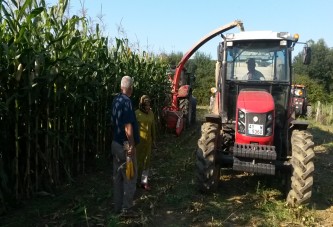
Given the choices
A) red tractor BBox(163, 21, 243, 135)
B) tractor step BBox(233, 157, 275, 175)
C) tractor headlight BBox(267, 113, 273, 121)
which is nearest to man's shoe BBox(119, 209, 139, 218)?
tractor step BBox(233, 157, 275, 175)

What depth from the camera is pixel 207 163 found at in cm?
509

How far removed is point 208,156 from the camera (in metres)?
5.11

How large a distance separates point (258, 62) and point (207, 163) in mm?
1906

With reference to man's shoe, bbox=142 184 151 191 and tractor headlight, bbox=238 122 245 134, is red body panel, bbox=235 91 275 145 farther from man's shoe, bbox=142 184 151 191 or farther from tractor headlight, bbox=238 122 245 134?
man's shoe, bbox=142 184 151 191

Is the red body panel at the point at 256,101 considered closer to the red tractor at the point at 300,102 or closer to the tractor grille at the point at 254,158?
the tractor grille at the point at 254,158

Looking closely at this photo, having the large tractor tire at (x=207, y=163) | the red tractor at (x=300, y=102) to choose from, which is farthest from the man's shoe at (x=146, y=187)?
the red tractor at (x=300, y=102)

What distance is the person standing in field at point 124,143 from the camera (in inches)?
173

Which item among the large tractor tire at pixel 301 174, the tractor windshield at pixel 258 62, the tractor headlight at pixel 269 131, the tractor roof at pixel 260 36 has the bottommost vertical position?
the large tractor tire at pixel 301 174

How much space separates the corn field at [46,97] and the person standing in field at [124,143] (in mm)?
961

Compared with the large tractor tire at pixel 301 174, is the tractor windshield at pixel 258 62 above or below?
above

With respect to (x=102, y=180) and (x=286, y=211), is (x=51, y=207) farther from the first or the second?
(x=286, y=211)

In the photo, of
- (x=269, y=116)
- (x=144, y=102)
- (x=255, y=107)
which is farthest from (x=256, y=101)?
(x=144, y=102)

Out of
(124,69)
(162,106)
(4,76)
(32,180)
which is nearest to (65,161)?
(32,180)

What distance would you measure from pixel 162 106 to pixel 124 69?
3661 mm
